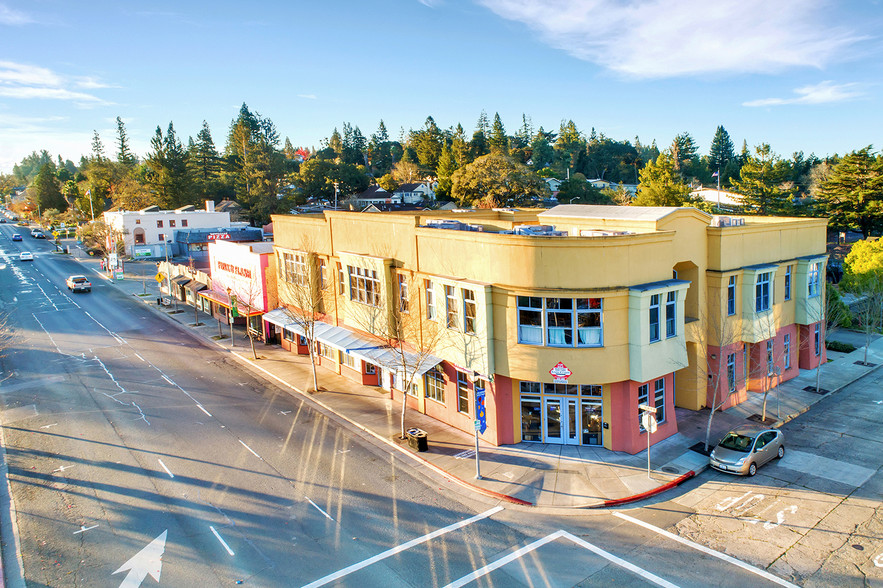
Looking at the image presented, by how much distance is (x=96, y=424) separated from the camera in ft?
81.4

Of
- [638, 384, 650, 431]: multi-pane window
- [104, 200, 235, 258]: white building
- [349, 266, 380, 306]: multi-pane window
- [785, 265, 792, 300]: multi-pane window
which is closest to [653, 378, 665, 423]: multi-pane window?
[638, 384, 650, 431]: multi-pane window

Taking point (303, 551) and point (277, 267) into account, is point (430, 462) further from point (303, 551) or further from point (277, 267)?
point (277, 267)

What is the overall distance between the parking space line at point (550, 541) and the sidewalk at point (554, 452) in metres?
1.85

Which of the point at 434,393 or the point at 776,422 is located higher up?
the point at 434,393

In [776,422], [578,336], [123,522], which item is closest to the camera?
[123,522]

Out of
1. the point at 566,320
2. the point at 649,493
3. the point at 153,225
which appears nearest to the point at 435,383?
the point at 566,320

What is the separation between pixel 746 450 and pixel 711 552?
5.82m

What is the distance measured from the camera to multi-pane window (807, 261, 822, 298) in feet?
95.0

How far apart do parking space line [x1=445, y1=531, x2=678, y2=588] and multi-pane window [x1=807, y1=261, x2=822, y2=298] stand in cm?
2104

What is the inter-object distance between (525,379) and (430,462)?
4.53 meters

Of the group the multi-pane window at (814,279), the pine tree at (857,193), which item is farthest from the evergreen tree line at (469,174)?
the multi-pane window at (814,279)

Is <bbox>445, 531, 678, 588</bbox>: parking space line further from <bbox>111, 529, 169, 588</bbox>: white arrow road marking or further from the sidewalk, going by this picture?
<bbox>111, 529, 169, 588</bbox>: white arrow road marking

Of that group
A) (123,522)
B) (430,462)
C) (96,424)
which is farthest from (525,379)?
(96,424)

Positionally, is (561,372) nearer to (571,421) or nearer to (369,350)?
(571,421)
